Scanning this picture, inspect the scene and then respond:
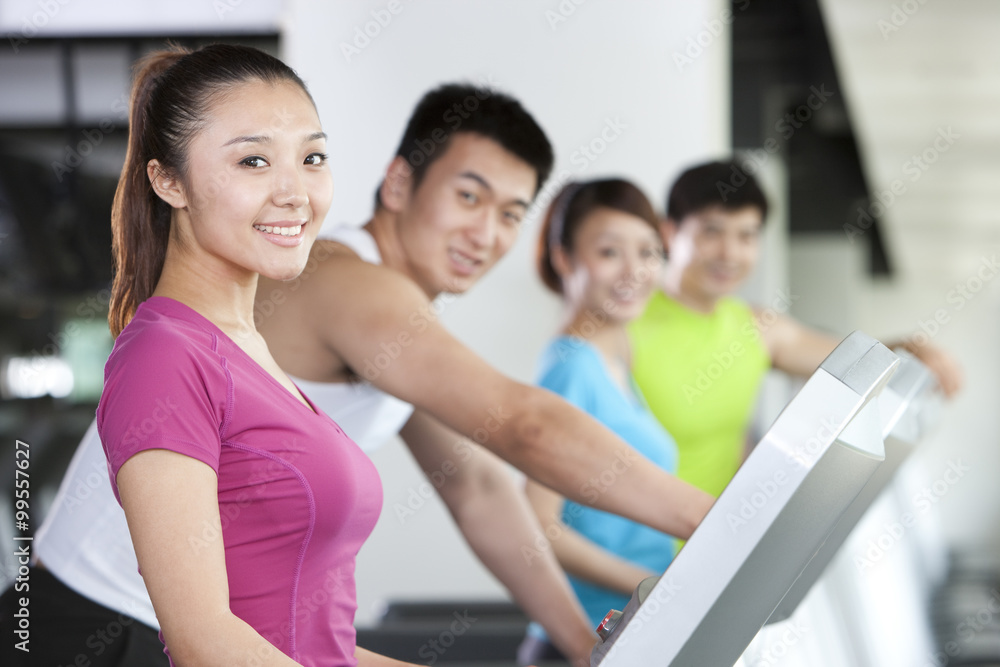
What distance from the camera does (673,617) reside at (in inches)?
25.2

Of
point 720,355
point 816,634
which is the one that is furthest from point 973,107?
point 816,634

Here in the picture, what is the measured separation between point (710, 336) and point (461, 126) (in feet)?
4.16

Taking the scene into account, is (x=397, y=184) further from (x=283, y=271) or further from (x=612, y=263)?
(x=612, y=263)

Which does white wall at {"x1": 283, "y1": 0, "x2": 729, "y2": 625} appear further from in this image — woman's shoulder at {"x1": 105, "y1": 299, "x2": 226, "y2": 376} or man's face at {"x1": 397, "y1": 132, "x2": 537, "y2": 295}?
woman's shoulder at {"x1": 105, "y1": 299, "x2": 226, "y2": 376}

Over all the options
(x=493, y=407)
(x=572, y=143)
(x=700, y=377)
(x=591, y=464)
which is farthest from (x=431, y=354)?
(x=572, y=143)

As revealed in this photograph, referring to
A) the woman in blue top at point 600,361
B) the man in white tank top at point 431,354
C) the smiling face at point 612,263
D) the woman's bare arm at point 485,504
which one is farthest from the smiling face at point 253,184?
the smiling face at point 612,263

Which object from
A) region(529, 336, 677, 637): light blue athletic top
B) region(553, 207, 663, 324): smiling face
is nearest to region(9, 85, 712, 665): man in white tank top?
region(529, 336, 677, 637): light blue athletic top

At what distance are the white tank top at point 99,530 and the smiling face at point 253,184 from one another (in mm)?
293

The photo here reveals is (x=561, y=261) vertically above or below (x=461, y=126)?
below

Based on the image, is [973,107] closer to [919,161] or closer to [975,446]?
[919,161]

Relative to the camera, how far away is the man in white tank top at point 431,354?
1043 millimetres

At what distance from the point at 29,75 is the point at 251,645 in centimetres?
495

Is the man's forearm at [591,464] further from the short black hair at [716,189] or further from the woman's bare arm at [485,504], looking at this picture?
the short black hair at [716,189]

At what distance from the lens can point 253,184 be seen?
81 cm
